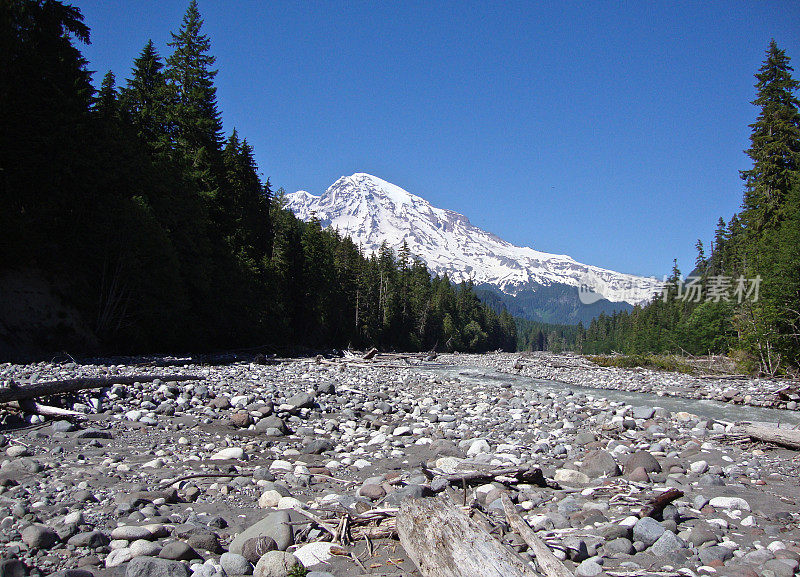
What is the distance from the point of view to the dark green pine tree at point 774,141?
88.0 ft

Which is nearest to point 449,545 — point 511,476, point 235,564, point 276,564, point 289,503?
point 276,564

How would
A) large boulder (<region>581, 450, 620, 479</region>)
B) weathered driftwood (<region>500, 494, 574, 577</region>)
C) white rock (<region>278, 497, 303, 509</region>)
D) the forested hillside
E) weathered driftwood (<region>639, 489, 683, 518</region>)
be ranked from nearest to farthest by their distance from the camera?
weathered driftwood (<region>500, 494, 574, 577</region>) < weathered driftwood (<region>639, 489, 683, 518</region>) < white rock (<region>278, 497, 303, 509</region>) < large boulder (<region>581, 450, 620, 479</region>) < the forested hillside

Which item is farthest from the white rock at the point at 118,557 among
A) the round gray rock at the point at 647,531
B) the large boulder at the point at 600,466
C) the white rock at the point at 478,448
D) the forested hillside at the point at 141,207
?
the forested hillside at the point at 141,207

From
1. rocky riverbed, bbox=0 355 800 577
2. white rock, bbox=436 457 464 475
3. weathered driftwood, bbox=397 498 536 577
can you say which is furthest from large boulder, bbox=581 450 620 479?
weathered driftwood, bbox=397 498 536 577

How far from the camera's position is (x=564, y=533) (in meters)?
3.99

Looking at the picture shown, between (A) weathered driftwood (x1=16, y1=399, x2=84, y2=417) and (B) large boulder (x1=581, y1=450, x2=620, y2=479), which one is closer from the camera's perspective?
(B) large boulder (x1=581, y1=450, x2=620, y2=479)

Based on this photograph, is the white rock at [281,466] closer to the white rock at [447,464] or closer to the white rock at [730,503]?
the white rock at [447,464]

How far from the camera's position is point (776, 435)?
7.58 metres

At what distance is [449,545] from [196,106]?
3290 centimetres

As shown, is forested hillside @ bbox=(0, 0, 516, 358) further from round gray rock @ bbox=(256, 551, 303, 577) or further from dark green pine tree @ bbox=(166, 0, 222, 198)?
round gray rock @ bbox=(256, 551, 303, 577)

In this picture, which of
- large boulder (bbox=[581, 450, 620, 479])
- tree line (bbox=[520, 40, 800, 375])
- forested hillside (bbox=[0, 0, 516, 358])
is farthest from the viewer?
tree line (bbox=[520, 40, 800, 375])

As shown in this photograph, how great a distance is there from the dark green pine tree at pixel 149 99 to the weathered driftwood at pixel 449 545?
2827 centimetres

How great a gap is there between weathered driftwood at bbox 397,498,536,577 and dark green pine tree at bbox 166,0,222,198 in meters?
27.8

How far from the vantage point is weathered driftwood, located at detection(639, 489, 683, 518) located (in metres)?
4.35
